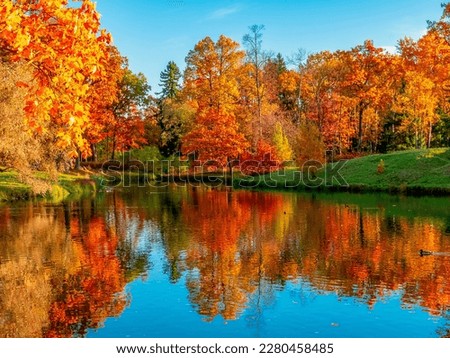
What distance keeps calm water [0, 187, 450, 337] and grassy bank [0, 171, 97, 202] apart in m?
11.4

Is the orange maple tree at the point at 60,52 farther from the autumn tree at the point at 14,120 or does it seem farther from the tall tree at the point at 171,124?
the tall tree at the point at 171,124

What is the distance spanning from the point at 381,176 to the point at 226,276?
3366 centimetres

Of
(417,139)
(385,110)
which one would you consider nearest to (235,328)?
(417,139)

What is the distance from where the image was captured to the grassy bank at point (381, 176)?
4059 cm

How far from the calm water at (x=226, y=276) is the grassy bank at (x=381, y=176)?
45.1ft

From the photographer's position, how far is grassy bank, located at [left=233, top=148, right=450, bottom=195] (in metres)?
40.6

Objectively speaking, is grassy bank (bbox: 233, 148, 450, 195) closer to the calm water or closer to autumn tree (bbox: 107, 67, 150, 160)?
the calm water

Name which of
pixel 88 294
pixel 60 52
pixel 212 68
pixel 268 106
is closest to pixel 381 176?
pixel 268 106

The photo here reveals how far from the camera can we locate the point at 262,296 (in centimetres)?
1220

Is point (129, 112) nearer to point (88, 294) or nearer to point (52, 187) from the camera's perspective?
point (52, 187)

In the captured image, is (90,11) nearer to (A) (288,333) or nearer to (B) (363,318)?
(A) (288,333)

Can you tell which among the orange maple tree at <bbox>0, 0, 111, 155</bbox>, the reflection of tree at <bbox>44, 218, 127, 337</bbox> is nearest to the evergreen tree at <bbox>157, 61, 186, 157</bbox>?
the reflection of tree at <bbox>44, 218, 127, 337</bbox>

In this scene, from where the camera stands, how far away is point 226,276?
14180 millimetres

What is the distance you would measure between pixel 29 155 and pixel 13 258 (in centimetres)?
1763
